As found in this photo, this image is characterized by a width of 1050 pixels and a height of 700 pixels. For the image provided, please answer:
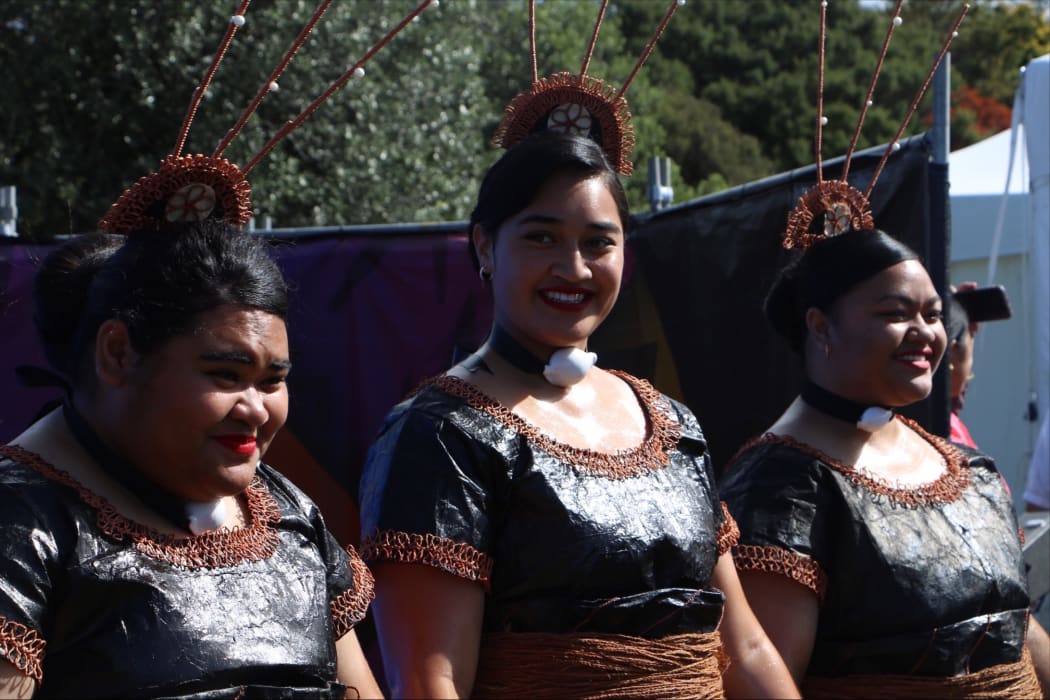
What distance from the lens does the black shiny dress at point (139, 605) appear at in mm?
1804

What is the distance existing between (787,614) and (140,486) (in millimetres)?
1415

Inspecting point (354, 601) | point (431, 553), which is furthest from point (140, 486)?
point (431, 553)

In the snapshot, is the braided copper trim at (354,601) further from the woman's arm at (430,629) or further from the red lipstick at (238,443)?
the red lipstick at (238,443)

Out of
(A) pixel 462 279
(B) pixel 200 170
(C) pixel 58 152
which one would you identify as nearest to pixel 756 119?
(C) pixel 58 152

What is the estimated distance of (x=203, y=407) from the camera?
1.92 m

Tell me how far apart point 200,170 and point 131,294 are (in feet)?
0.80

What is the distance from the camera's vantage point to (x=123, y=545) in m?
1.89

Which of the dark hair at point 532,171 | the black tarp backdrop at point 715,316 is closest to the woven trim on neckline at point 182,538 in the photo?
the dark hair at point 532,171

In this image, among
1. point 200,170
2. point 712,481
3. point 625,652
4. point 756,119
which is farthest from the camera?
point 756,119

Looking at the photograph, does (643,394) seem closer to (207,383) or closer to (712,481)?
(712,481)

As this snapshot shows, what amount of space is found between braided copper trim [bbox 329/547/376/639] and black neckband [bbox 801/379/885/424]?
4.06 ft

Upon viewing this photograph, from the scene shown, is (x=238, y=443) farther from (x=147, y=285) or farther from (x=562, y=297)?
(x=562, y=297)

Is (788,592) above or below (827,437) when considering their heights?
below

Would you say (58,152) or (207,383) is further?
(58,152)
